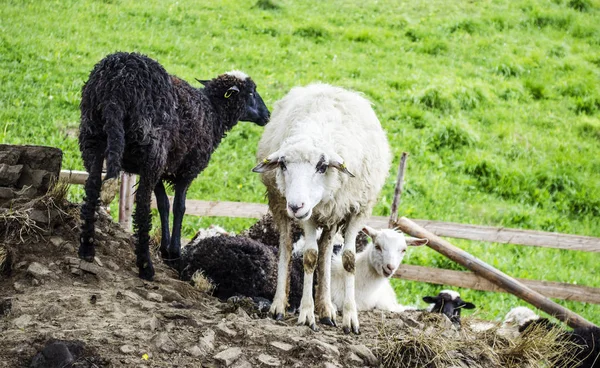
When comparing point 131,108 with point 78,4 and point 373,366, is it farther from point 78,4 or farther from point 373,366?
point 78,4

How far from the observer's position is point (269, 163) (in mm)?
5746

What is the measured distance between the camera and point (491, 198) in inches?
551

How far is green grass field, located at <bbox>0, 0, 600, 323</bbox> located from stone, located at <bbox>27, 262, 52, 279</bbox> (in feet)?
19.8

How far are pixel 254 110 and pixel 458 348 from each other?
3.91 meters

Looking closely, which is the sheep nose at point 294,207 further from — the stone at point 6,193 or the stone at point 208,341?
the stone at point 6,193

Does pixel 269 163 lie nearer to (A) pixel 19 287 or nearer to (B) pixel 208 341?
(B) pixel 208 341

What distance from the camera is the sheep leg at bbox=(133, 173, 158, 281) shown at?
628 centimetres

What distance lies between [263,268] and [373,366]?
213 cm

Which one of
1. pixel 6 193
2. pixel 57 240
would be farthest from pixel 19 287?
pixel 6 193

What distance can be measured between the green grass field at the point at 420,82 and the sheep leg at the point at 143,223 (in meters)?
5.27

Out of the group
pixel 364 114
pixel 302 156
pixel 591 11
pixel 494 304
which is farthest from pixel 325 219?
pixel 591 11

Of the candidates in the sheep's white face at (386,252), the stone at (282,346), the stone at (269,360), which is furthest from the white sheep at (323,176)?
the sheep's white face at (386,252)

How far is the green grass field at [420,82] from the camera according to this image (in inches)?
513

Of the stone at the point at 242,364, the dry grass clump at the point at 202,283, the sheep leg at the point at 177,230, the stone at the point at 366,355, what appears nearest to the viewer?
the stone at the point at 242,364
